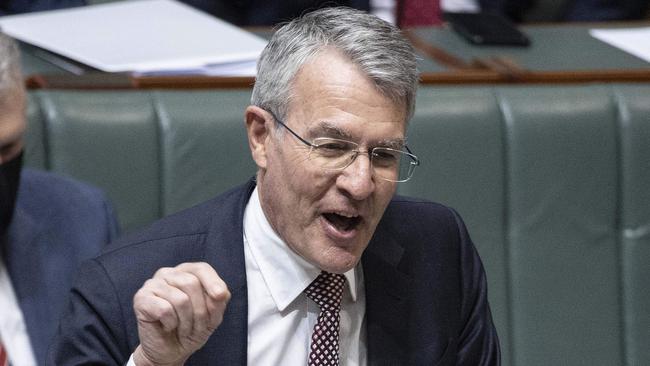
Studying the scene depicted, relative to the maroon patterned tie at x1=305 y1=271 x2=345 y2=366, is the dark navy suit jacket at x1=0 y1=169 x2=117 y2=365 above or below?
below

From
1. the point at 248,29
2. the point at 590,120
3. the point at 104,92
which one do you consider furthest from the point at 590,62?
the point at 104,92

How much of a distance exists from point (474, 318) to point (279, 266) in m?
0.28

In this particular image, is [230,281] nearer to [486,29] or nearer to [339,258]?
[339,258]

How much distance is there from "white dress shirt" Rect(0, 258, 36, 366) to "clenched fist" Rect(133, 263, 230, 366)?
A: 48 centimetres

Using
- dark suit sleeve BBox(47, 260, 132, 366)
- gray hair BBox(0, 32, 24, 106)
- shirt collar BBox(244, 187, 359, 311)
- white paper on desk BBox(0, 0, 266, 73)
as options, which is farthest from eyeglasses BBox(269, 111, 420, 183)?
white paper on desk BBox(0, 0, 266, 73)

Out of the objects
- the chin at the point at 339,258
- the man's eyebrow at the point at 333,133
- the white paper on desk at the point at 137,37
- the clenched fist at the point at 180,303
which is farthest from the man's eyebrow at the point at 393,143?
the white paper on desk at the point at 137,37

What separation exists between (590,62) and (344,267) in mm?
976

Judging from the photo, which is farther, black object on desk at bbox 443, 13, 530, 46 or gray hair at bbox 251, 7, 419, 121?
black object on desk at bbox 443, 13, 530, 46

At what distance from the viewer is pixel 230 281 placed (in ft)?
4.49

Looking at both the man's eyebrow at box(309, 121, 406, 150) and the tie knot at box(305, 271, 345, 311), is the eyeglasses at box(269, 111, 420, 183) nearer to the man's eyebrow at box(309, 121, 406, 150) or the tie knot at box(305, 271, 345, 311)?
the man's eyebrow at box(309, 121, 406, 150)

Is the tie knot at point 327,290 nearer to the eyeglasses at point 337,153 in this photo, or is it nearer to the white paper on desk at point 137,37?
the eyeglasses at point 337,153

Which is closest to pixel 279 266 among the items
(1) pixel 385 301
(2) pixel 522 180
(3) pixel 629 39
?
(1) pixel 385 301

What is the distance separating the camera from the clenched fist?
1131 mm

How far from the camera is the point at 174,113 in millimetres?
1815
